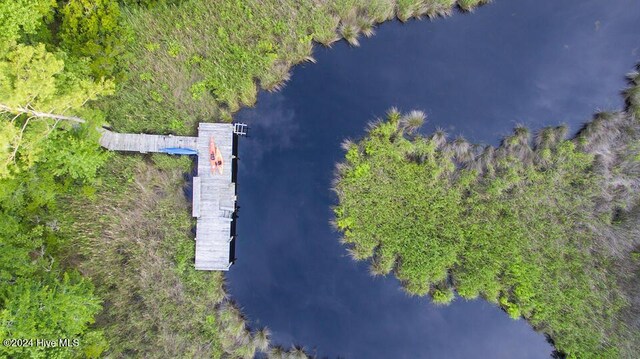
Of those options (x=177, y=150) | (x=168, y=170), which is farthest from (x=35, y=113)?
(x=168, y=170)

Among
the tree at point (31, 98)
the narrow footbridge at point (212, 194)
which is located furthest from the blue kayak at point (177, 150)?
the tree at point (31, 98)

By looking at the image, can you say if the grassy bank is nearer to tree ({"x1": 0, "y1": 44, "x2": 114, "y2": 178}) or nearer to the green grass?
the green grass

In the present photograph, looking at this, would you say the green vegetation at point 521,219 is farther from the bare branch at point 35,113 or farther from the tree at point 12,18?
the tree at point 12,18

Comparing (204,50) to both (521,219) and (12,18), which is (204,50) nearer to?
(12,18)

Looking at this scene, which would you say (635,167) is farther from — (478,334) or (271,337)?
(271,337)

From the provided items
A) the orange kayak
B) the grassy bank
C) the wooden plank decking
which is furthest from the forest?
the orange kayak

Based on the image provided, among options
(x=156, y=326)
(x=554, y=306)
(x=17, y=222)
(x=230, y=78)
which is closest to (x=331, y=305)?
(x=156, y=326)
